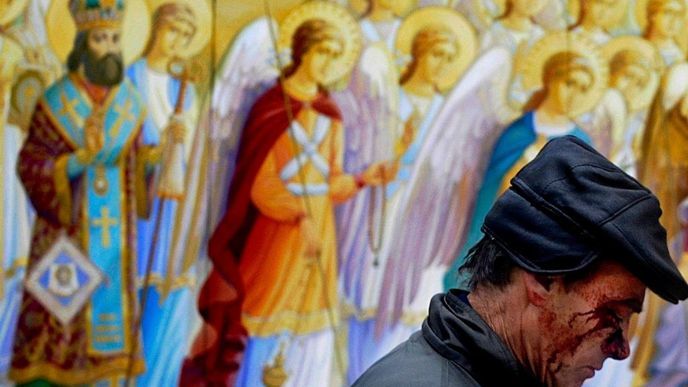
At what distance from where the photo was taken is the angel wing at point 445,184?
20.4 feet

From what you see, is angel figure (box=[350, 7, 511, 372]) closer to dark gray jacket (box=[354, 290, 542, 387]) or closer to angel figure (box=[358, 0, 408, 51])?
angel figure (box=[358, 0, 408, 51])

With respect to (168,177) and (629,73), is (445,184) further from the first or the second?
(168,177)

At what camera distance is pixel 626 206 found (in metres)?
1.89

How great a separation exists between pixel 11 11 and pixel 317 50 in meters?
1.47

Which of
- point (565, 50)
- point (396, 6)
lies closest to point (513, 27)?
point (565, 50)

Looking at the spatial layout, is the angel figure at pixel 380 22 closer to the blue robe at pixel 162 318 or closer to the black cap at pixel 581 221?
the blue robe at pixel 162 318

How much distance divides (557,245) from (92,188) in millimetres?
4324

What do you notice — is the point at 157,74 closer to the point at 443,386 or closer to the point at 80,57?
the point at 80,57

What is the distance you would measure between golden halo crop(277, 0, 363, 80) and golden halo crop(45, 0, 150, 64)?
664 mm

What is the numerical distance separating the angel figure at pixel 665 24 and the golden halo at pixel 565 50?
30 cm

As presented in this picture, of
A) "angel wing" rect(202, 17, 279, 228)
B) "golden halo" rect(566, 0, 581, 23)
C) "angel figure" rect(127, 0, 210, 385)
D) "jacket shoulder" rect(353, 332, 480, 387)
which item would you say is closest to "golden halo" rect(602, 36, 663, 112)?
"golden halo" rect(566, 0, 581, 23)

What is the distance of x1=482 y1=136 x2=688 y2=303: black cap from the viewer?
6.18 ft

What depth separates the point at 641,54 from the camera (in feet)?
21.6

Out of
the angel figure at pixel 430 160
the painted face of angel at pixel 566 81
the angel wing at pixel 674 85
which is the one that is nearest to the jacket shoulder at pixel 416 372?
the angel figure at pixel 430 160
